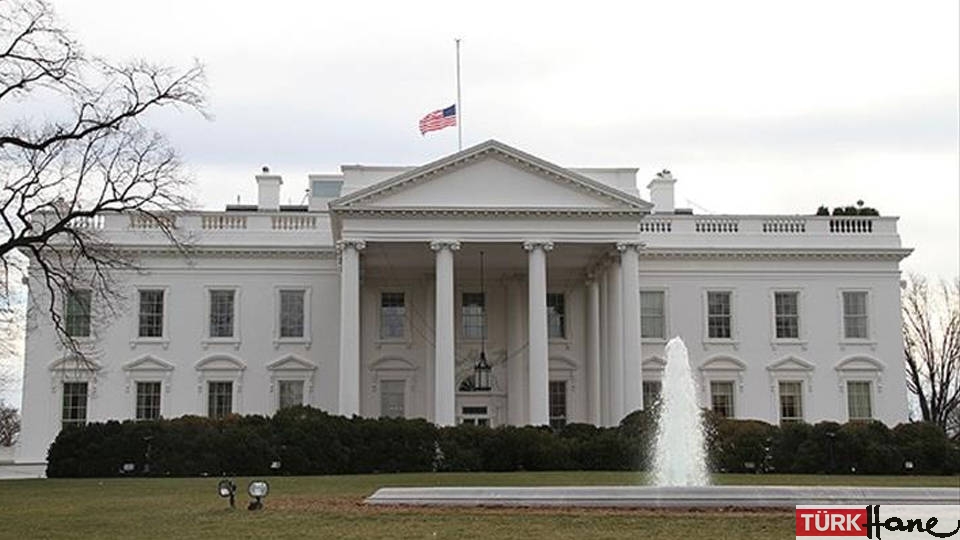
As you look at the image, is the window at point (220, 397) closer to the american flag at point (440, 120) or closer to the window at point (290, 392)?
the window at point (290, 392)

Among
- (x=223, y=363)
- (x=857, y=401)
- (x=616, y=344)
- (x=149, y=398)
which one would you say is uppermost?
(x=616, y=344)

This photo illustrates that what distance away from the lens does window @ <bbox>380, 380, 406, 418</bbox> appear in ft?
159

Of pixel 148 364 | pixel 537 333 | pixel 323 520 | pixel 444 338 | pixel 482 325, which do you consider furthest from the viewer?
pixel 482 325

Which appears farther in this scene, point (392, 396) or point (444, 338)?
point (392, 396)

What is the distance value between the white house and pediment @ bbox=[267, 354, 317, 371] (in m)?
0.05

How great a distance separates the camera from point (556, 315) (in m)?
49.2

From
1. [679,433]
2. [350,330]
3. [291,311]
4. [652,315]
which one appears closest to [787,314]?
[652,315]

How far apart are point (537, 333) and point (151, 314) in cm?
1475

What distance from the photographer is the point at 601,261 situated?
46.0 m

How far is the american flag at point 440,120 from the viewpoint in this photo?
147 feet

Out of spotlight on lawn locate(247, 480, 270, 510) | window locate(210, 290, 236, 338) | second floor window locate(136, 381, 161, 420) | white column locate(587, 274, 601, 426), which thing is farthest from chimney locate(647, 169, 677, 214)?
spotlight on lawn locate(247, 480, 270, 510)

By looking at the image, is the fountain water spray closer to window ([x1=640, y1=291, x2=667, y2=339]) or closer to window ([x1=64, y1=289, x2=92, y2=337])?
window ([x1=640, y1=291, x2=667, y2=339])

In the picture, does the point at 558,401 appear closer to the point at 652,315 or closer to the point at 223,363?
the point at 652,315

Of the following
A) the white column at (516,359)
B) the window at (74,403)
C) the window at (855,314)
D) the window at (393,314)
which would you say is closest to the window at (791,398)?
the window at (855,314)
